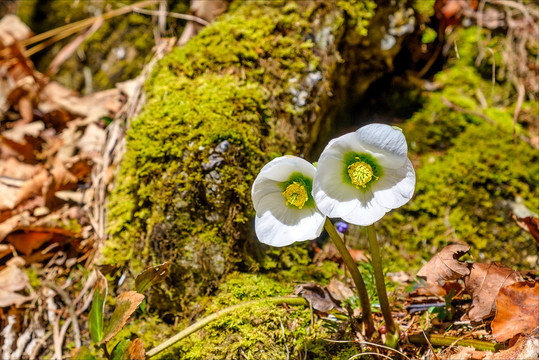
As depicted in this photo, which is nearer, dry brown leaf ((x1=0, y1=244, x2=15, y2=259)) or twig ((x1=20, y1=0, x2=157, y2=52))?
dry brown leaf ((x1=0, y1=244, x2=15, y2=259))

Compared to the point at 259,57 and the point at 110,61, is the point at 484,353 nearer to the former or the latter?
the point at 259,57

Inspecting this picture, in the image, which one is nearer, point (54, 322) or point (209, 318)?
point (209, 318)

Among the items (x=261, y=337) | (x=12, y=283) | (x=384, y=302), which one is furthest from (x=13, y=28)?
(x=384, y=302)

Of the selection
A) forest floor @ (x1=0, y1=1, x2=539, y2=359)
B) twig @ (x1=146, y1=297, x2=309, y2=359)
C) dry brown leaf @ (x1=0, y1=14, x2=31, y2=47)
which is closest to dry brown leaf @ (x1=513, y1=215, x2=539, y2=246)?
forest floor @ (x1=0, y1=1, x2=539, y2=359)

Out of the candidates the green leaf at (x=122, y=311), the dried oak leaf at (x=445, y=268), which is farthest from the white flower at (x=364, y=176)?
the green leaf at (x=122, y=311)

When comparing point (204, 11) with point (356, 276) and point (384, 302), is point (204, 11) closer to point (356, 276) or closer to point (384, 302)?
point (356, 276)

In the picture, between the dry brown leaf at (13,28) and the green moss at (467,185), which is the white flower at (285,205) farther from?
the dry brown leaf at (13,28)

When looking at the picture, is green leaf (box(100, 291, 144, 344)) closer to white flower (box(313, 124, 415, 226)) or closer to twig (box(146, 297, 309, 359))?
twig (box(146, 297, 309, 359))
